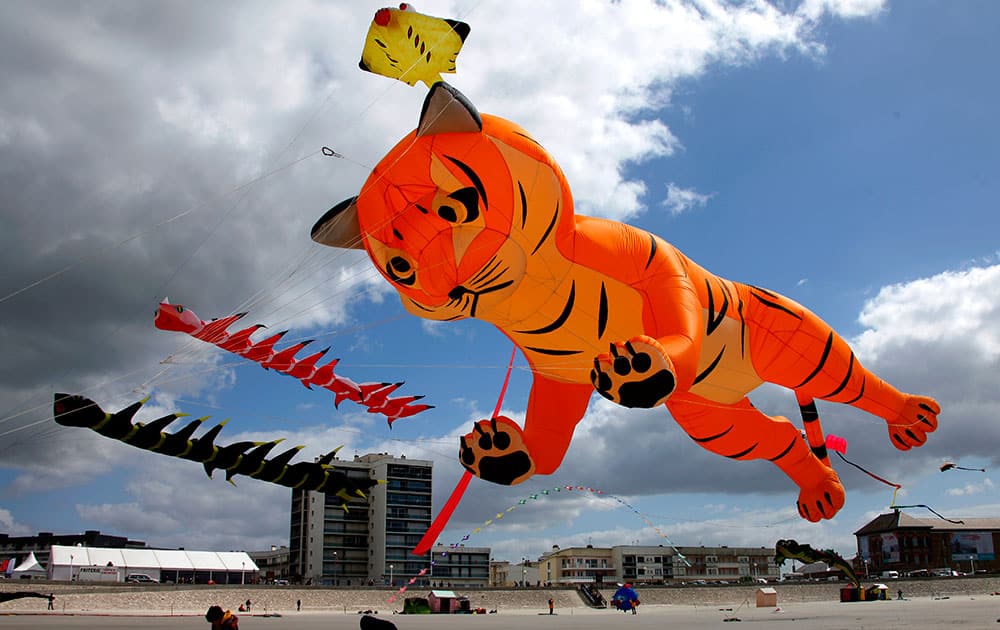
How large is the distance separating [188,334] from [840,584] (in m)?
35.6

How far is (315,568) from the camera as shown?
5612cm

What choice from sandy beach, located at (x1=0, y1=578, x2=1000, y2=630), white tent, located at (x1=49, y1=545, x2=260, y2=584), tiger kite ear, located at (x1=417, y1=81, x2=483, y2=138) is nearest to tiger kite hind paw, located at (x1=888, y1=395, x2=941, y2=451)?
tiger kite ear, located at (x1=417, y1=81, x2=483, y2=138)

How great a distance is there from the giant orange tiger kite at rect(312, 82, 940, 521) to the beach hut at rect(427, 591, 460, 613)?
22762 millimetres

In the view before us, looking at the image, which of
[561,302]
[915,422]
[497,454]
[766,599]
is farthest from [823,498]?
[766,599]

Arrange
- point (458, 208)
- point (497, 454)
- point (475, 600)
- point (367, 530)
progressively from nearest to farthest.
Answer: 1. point (458, 208)
2. point (497, 454)
3. point (475, 600)
4. point (367, 530)

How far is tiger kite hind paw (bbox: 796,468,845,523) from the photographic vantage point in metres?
9.54

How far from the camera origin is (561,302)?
7.38 m

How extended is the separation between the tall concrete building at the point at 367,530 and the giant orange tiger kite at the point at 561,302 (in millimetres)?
49027

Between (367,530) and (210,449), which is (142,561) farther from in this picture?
(210,449)

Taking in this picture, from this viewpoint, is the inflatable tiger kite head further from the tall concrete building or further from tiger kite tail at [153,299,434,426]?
the tall concrete building

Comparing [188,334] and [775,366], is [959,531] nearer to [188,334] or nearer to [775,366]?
[775,366]

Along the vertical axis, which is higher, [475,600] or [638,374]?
[638,374]

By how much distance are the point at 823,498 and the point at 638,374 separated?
4.77 metres

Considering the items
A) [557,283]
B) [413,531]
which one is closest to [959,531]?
[413,531]
